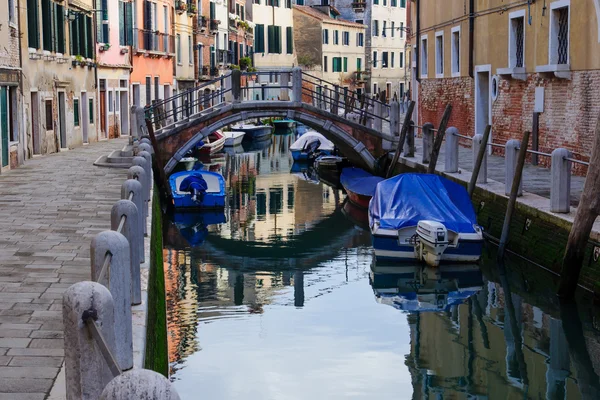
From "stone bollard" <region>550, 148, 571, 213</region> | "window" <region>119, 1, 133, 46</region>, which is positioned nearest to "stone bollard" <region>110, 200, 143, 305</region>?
"stone bollard" <region>550, 148, 571, 213</region>

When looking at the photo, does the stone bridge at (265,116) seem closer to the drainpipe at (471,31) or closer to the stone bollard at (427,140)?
the drainpipe at (471,31)

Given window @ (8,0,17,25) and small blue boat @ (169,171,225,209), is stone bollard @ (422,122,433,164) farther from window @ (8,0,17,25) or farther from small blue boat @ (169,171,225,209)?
window @ (8,0,17,25)

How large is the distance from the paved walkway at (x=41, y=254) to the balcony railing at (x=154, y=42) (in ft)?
49.5

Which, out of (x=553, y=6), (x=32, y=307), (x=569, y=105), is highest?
(x=553, y=6)

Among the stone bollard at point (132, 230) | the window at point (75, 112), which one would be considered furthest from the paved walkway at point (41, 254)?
the window at point (75, 112)

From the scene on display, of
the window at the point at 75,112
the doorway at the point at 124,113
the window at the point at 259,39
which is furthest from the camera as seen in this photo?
the window at the point at 259,39

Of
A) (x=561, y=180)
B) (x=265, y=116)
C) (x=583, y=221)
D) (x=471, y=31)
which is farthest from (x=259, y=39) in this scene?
(x=583, y=221)

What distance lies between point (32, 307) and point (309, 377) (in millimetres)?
2682

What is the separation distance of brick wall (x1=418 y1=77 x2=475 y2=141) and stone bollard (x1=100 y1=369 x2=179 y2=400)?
64.0 feet

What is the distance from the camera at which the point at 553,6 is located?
16.3 meters

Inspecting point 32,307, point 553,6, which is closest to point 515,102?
point 553,6

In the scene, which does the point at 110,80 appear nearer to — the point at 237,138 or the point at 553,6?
the point at 237,138

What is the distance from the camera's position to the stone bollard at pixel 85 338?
12.8ft

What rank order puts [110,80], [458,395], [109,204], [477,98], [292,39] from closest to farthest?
[458,395] < [109,204] < [477,98] < [110,80] < [292,39]
